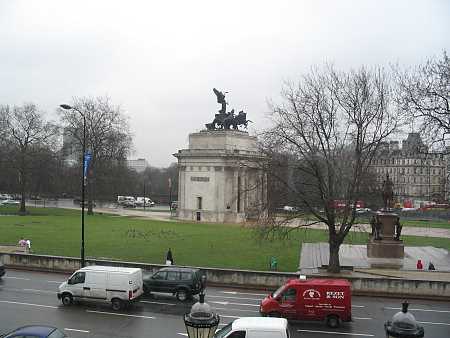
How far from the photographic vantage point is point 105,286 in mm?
23281

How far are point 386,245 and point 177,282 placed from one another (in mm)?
19442

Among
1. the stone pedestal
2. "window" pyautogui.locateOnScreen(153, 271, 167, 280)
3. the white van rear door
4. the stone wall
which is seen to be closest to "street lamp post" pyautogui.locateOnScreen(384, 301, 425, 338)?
the white van rear door

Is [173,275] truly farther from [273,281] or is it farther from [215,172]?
[215,172]

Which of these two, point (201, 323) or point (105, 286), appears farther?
point (105, 286)

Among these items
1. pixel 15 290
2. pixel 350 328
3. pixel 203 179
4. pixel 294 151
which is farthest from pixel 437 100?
pixel 203 179

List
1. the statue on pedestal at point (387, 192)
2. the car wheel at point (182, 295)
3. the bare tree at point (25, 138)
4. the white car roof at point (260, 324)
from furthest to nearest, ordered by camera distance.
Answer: the bare tree at point (25, 138) < the statue on pedestal at point (387, 192) < the car wheel at point (182, 295) < the white car roof at point (260, 324)

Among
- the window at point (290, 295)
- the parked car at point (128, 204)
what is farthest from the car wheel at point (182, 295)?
the parked car at point (128, 204)

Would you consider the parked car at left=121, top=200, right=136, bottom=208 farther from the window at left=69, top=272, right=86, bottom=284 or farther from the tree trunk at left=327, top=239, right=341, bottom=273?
the window at left=69, top=272, right=86, bottom=284

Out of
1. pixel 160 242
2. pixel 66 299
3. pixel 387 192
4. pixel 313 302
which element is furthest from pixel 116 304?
pixel 387 192

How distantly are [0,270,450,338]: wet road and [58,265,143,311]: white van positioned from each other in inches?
19.0

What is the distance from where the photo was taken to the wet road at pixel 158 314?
20.0m

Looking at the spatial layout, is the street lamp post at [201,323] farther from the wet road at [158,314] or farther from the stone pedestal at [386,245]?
the stone pedestal at [386,245]

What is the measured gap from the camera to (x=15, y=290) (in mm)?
26344

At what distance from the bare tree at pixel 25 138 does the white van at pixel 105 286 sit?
1965 inches
